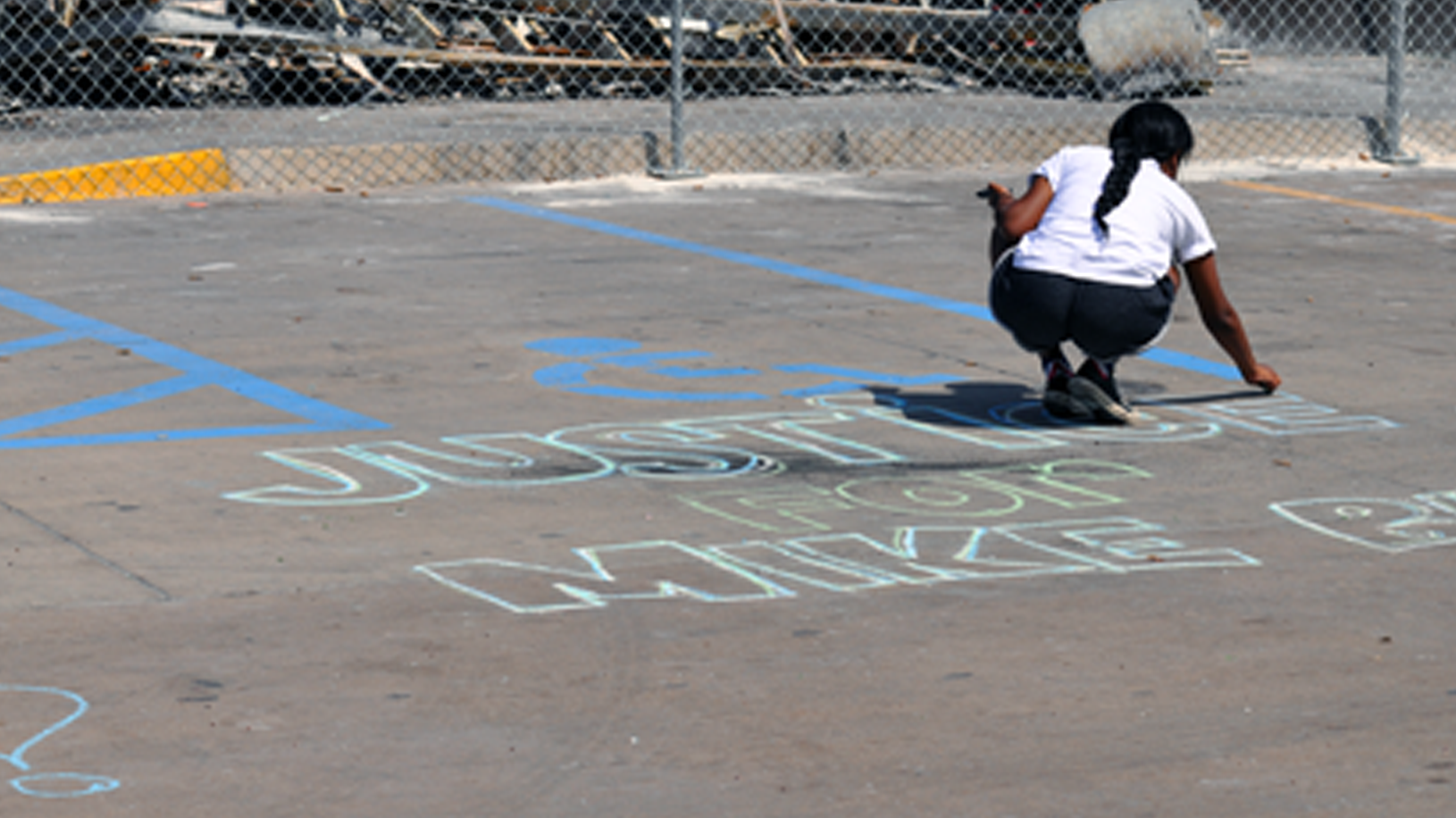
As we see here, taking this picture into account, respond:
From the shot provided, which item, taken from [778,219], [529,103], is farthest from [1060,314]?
[529,103]

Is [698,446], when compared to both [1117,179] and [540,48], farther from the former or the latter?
[540,48]

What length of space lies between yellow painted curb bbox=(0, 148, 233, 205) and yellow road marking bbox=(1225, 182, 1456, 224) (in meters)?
6.24

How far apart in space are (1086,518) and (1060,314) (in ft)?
4.23

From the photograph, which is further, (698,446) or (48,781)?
(698,446)

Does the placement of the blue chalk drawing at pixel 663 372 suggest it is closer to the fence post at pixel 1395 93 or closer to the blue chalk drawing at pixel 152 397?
the blue chalk drawing at pixel 152 397

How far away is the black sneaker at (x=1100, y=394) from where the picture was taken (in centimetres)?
716

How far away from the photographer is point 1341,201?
12883 mm

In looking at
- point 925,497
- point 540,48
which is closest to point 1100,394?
point 925,497

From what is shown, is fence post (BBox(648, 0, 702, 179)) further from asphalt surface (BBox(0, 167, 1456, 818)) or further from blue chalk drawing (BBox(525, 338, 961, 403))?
blue chalk drawing (BBox(525, 338, 961, 403))

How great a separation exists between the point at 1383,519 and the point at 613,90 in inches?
417

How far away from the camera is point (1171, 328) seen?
9.10 m

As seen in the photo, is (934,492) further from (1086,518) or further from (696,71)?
(696,71)

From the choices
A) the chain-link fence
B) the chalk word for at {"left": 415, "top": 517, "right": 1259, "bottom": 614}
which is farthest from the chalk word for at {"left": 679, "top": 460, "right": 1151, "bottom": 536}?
the chain-link fence

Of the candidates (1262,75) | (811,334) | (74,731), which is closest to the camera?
(74,731)
